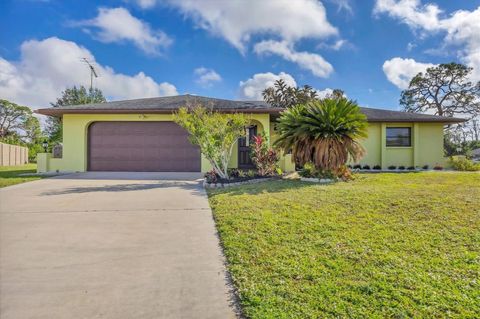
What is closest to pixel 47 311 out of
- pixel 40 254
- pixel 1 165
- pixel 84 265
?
pixel 84 265

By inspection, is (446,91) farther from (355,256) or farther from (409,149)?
(355,256)

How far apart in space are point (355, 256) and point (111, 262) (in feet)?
9.61

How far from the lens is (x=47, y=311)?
2.29 metres

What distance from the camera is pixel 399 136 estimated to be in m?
16.0

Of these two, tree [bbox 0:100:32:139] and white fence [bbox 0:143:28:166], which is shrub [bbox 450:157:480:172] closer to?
white fence [bbox 0:143:28:166]

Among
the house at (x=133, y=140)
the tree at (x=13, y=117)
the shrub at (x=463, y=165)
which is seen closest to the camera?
the house at (x=133, y=140)

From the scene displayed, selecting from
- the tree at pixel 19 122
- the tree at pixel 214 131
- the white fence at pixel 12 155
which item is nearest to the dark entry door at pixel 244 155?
the tree at pixel 214 131

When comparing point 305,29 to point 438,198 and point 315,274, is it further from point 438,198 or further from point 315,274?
point 315,274

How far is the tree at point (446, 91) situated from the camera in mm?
26031

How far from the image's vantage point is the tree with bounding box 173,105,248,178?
951 cm

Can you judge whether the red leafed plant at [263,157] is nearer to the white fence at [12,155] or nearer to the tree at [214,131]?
the tree at [214,131]

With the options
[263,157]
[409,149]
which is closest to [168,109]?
[263,157]

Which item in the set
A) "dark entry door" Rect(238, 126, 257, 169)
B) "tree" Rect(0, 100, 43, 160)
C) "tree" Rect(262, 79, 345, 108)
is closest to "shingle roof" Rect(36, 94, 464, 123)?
"dark entry door" Rect(238, 126, 257, 169)

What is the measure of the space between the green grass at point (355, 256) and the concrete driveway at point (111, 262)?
0.34 metres
